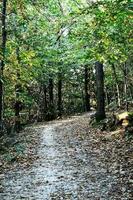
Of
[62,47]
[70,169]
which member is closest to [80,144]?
[70,169]

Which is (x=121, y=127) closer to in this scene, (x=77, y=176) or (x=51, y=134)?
(x=51, y=134)

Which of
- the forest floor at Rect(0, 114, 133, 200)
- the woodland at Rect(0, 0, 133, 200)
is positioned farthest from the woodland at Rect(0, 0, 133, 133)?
the forest floor at Rect(0, 114, 133, 200)

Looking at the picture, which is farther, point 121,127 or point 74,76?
point 74,76

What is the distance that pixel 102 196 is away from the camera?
9078mm

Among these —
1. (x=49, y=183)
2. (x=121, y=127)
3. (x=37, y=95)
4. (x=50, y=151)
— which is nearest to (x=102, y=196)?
(x=49, y=183)

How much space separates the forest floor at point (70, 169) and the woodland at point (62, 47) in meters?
3.15

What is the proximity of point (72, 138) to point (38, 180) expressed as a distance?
8349 millimetres

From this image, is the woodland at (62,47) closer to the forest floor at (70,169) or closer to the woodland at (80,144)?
the woodland at (80,144)

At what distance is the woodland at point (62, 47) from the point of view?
33.7 feet

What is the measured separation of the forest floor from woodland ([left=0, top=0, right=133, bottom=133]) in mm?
3154

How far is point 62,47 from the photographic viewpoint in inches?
1195

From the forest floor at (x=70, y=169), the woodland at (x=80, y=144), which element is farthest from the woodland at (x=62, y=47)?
the forest floor at (x=70, y=169)

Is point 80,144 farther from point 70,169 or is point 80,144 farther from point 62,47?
point 62,47

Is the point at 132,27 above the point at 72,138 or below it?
above
